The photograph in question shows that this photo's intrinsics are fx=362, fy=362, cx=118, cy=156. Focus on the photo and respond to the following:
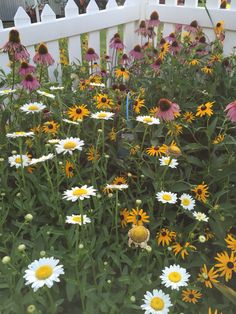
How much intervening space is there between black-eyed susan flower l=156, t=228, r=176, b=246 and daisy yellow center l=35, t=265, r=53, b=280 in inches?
19.9

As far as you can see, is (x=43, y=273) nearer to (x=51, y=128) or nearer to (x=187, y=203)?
(x=187, y=203)

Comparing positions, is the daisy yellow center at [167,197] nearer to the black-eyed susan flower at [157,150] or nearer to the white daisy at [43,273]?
the black-eyed susan flower at [157,150]

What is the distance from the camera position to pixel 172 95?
193 cm

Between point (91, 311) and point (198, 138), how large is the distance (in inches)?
41.9

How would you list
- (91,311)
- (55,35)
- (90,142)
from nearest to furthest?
(91,311)
(90,142)
(55,35)

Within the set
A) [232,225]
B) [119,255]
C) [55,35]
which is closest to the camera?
[119,255]

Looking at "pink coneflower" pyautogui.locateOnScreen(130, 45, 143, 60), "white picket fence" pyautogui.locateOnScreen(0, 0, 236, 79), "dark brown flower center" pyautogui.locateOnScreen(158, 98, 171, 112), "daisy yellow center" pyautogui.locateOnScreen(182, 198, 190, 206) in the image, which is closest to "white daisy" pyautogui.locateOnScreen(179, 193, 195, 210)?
"daisy yellow center" pyautogui.locateOnScreen(182, 198, 190, 206)

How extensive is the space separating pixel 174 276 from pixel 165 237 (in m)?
0.31

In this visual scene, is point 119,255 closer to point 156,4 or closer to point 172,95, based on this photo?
point 172,95

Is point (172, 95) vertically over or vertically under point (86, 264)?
over

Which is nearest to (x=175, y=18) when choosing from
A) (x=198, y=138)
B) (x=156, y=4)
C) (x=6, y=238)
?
(x=156, y=4)

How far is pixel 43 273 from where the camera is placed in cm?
83

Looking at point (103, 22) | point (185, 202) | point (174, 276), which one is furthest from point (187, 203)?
point (103, 22)

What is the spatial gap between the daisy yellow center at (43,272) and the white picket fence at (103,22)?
1743 millimetres
